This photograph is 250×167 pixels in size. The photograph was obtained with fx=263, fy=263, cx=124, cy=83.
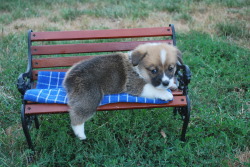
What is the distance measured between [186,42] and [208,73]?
1.43m

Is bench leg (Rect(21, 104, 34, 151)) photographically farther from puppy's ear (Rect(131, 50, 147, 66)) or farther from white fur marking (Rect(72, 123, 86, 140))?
puppy's ear (Rect(131, 50, 147, 66))

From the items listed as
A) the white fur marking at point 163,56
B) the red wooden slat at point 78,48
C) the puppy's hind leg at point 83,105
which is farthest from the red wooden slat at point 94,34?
the puppy's hind leg at point 83,105

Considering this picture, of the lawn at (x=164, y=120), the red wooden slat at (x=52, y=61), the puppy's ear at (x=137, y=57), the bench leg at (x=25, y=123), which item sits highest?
the puppy's ear at (x=137, y=57)

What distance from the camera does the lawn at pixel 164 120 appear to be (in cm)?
344

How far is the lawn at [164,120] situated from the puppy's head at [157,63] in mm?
918

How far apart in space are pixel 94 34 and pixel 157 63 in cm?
127

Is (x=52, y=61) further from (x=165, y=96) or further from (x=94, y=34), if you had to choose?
(x=165, y=96)

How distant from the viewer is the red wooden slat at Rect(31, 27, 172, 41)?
397 cm

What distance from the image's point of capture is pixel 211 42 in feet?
21.2

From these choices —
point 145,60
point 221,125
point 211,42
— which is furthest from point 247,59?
point 145,60

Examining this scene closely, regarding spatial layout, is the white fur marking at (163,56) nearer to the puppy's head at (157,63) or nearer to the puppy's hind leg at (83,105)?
the puppy's head at (157,63)

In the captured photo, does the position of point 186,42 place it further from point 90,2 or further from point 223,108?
point 90,2

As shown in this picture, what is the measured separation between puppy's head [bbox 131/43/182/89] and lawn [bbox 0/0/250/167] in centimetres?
92

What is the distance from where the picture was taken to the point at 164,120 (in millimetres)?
4094
